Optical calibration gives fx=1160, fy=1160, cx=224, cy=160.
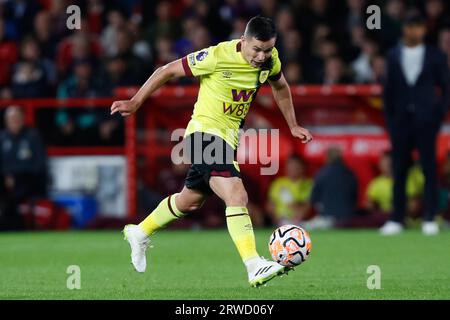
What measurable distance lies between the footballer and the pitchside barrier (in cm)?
783

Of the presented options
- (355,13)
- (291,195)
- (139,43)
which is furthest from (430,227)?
(139,43)

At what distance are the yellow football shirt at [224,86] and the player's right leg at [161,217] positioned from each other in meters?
0.53

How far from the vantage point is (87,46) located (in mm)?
17969

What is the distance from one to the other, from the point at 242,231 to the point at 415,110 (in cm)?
636

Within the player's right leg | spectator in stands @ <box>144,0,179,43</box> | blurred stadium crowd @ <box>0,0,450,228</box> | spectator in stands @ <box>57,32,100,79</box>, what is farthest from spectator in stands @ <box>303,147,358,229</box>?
the player's right leg

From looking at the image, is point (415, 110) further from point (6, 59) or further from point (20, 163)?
point (6, 59)

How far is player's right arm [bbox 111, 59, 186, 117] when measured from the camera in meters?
8.00

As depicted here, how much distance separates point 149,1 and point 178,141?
3797mm

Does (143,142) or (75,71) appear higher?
(75,71)

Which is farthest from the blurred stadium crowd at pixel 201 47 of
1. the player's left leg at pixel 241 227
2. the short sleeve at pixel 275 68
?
the player's left leg at pixel 241 227

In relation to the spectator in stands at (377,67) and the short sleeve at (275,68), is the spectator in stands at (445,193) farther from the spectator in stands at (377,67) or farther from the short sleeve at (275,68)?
the short sleeve at (275,68)
